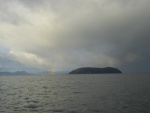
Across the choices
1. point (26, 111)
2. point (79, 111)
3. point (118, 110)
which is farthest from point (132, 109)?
point (26, 111)

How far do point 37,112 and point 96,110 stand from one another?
1234 cm

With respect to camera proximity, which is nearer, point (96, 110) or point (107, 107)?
point (96, 110)

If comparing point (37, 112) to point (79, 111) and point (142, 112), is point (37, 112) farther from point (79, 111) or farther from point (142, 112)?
point (142, 112)

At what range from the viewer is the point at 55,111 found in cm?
4147

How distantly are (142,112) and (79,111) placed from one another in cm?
1257

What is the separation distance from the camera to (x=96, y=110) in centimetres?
4162

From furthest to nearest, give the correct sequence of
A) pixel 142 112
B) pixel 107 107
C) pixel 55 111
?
pixel 107 107 < pixel 55 111 < pixel 142 112

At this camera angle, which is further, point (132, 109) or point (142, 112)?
point (132, 109)

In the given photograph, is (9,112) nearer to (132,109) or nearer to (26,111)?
(26,111)

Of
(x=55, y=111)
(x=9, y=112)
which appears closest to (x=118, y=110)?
(x=55, y=111)

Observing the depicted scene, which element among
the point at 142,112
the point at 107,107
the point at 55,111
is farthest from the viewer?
the point at 107,107

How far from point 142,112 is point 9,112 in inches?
1075

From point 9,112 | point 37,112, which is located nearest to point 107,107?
point 37,112

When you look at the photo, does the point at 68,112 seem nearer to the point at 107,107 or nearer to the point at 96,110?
the point at 96,110
